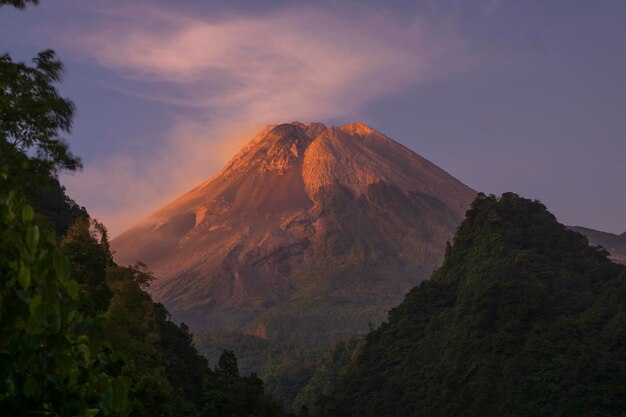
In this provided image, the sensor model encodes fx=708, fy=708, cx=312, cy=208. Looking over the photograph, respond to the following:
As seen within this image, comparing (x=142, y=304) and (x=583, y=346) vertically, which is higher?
(x=142, y=304)

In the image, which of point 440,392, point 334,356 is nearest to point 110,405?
point 440,392

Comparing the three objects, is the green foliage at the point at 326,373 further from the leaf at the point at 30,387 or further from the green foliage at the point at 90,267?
the leaf at the point at 30,387

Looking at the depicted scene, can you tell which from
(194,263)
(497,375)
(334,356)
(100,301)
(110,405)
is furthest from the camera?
(194,263)

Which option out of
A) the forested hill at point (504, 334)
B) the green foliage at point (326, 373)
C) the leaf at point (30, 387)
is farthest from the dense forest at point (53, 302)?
the green foliage at point (326, 373)

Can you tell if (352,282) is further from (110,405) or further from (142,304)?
(110,405)

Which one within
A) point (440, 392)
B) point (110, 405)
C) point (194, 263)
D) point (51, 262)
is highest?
point (194, 263)
